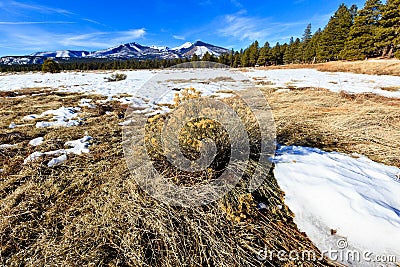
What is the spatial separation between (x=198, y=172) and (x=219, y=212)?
496mm

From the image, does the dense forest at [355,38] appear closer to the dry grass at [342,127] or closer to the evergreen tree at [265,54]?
the evergreen tree at [265,54]

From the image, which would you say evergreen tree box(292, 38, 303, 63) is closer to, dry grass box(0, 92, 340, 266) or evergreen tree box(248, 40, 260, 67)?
evergreen tree box(248, 40, 260, 67)

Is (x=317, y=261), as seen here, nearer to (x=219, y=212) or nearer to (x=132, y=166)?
(x=219, y=212)

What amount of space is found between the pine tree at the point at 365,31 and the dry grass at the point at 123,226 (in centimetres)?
3154

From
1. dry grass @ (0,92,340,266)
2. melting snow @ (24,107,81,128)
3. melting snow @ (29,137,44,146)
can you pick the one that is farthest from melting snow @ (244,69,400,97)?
melting snow @ (29,137,44,146)

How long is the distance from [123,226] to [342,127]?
4487mm

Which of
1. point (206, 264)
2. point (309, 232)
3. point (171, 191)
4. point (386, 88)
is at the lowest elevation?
point (206, 264)

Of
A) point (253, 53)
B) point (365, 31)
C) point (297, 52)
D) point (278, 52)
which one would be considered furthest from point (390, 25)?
point (253, 53)

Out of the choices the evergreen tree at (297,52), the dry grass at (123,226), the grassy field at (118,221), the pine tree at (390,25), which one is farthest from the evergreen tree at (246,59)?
the dry grass at (123,226)

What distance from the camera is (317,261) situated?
56.2 inches

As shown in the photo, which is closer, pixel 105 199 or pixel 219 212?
pixel 219 212

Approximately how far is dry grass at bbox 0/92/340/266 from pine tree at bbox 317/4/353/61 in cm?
3625

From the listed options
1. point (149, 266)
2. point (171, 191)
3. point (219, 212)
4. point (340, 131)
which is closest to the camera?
point (149, 266)

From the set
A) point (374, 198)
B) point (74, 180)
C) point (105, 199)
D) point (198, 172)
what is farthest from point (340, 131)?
point (74, 180)
